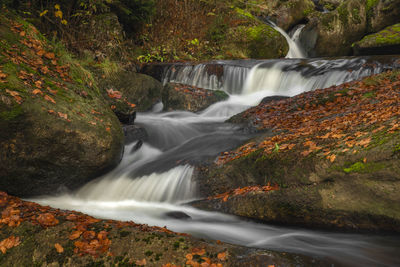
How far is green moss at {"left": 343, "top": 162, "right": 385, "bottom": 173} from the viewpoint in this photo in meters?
3.15

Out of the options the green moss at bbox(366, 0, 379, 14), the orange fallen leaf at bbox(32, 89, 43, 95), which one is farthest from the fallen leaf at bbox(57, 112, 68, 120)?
the green moss at bbox(366, 0, 379, 14)

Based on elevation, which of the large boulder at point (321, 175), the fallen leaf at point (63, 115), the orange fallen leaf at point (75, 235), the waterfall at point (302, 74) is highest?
the waterfall at point (302, 74)

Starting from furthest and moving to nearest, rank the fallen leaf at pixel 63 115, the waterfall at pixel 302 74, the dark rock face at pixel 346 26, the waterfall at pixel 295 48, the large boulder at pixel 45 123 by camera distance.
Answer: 1. the waterfall at pixel 295 48
2. the dark rock face at pixel 346 26
3. the waterfall at pixel 302 74
4. the fallen leaf at pixel 63 115
5. the large boulder at pixel 45 123

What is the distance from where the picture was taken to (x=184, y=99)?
10086 millimetres

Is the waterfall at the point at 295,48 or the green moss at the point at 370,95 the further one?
the waterfall at the point at 295,48

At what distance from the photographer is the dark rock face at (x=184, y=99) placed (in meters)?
10.1

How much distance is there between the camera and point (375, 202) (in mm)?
3219

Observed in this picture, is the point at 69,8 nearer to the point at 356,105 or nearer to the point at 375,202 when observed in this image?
the point at 356,105

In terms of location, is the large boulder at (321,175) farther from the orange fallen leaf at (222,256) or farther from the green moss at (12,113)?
the green moss at (12,113)

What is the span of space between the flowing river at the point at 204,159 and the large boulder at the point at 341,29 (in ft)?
18.0

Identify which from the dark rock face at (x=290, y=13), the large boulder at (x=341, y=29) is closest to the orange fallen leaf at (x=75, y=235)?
the large boulder at (x=341, y=29)

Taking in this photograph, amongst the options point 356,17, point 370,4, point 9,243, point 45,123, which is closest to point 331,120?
point 45,123

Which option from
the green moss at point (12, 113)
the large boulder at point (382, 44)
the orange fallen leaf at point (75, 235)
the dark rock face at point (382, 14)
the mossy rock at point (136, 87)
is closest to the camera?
the orange fallen leaf at point (75, 235)

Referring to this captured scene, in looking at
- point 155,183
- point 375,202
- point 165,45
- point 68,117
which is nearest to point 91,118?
point 68,117
